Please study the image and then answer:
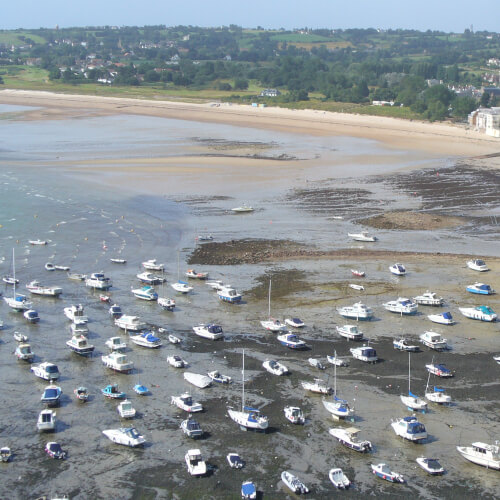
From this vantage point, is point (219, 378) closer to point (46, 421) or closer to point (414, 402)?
point (46, 421)

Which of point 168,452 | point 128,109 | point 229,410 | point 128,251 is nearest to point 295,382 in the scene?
point 229,410

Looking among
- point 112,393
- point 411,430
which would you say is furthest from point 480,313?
point 112,393

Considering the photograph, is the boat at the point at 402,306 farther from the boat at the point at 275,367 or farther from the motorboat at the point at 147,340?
the motorboat at the point at 147,340

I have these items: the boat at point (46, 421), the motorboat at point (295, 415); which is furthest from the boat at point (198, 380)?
the boat at point (46, 421)

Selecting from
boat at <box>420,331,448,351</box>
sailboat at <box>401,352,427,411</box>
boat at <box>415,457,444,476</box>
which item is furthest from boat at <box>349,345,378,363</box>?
boat at <box>415,457,444,476</box>

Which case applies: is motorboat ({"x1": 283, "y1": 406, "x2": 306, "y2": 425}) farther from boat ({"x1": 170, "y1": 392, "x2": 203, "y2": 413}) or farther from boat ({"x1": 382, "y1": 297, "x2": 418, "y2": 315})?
boat ({"x1": 382, "y1": 297, "x2": 418, "y2": 315})
